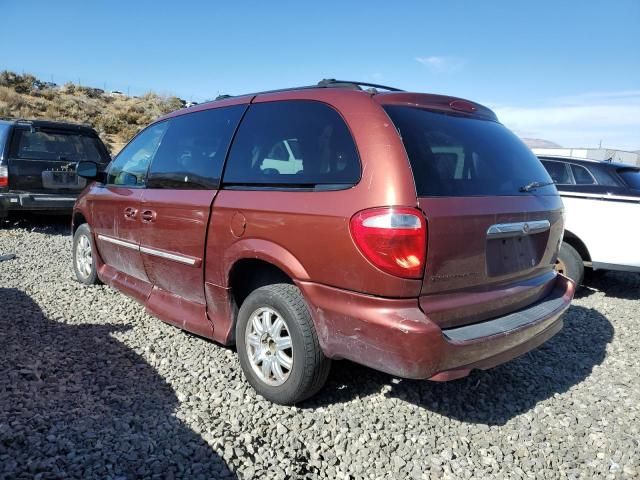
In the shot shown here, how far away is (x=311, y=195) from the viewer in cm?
270

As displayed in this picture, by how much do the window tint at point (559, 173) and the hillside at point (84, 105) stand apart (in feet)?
71.4

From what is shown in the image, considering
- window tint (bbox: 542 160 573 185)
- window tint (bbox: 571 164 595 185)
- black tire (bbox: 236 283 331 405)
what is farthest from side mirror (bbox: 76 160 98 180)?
window tint (bbox: 571 164 595 185)

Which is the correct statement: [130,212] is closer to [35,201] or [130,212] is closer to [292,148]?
[292,148]

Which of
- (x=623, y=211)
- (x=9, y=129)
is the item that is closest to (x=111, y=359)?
(x=623, y=211)

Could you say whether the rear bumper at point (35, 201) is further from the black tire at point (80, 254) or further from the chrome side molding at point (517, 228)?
the chrome side molding at point (517, 228)

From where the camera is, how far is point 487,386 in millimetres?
3430

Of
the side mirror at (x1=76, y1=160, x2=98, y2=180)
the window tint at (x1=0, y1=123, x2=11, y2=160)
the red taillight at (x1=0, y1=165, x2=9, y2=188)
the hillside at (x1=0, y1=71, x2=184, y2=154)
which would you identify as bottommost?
the red taillight at (x1=0, y1=165, x2=9, y2=188)

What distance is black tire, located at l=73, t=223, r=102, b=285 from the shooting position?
513 centimetres

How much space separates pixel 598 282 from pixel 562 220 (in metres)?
4.04

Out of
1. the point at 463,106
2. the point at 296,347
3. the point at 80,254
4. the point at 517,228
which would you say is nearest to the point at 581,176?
the point at 463,106

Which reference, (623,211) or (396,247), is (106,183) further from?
(623,211)

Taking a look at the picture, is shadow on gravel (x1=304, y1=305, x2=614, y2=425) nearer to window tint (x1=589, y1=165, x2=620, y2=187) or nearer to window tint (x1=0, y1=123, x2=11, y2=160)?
window tint (x1=589, y1=165, x2=620, y2=187)

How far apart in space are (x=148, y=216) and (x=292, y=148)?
5.10 feet

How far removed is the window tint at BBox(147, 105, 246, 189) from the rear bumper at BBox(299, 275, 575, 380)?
127cm
